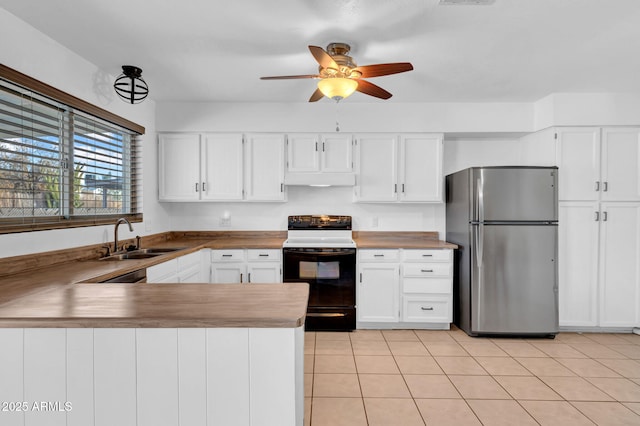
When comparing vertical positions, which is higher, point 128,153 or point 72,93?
point 72,93

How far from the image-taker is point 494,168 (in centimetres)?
339

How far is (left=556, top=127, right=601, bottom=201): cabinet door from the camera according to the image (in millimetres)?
3543

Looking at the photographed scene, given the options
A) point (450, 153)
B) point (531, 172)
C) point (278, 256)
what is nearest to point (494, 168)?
point (531, 172)

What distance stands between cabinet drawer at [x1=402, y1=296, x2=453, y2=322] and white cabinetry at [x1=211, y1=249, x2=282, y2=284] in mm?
1306

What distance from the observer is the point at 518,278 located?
Result: 340 centimetres

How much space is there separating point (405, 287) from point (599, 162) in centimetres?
222

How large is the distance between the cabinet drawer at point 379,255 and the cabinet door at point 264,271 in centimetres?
85

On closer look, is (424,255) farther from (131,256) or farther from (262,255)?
(131,256)

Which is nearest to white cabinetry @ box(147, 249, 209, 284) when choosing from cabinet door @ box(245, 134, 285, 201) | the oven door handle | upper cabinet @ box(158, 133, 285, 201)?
upper cabinet @ box(158, 133, 285, 201)

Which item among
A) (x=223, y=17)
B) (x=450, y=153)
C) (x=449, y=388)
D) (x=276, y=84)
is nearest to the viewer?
(x=223, y=17)

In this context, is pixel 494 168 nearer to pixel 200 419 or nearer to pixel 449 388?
pixel 449 388

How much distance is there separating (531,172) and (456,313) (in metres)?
1.56

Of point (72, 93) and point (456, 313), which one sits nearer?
point (72, 93)

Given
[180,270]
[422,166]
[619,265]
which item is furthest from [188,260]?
[619,265]
